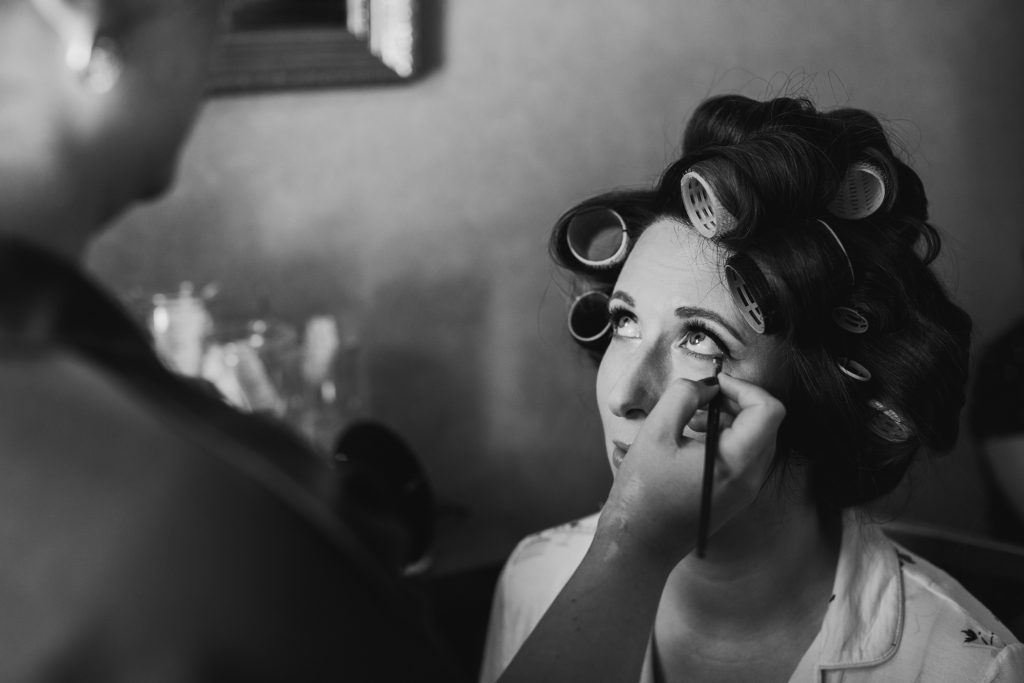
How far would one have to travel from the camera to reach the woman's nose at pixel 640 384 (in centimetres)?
109

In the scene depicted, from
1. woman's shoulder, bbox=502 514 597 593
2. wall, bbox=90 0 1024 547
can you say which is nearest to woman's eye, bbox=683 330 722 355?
woman's shoulder, bbox=502 514 597 593

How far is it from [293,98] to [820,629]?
1.21 metres

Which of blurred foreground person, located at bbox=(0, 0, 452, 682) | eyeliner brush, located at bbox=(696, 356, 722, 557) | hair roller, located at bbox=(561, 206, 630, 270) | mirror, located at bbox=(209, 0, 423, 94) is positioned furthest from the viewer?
mirror, located at bbox=(209, 0, 423, 94)

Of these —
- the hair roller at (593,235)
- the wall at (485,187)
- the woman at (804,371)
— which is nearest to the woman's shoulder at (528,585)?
the woman at (804,371)

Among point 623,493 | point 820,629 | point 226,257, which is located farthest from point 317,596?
point 226,257

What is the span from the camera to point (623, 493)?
83 centimetres

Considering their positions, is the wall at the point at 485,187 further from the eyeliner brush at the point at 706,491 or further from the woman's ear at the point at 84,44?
the woman's ear at the point at 84,44

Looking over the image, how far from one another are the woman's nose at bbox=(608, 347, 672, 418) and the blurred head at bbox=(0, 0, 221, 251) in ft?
2.16

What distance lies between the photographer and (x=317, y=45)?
1.70 m

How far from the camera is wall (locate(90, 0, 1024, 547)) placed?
170 centimetres

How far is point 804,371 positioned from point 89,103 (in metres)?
0.83

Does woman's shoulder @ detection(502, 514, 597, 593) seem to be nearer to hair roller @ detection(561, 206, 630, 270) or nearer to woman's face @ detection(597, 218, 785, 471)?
woman's face @ detection(597, 218, 785, 471)

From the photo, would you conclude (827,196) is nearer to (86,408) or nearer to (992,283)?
(86,408)

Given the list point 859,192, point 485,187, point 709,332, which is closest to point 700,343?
point 709,332
